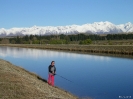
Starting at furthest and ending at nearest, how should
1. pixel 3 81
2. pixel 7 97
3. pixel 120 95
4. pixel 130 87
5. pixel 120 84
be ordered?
pixel 120 84 < pixel 130 87 < pixel 120 95 < pixel 3 81 < pixel 7 97

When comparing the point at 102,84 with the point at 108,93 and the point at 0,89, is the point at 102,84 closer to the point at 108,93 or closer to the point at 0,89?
the point at 108,93

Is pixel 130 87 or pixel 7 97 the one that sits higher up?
pixel 7 97

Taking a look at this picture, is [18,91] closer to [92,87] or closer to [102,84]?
[92,87]

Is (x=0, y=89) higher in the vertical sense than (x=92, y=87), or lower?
higher

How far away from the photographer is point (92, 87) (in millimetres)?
18656

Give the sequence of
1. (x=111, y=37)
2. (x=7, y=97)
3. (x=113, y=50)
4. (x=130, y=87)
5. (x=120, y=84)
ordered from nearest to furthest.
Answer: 1. (x=7, y=97)
2. (x=130, y=87)
3. (x=120, y=84)
4. (x=113, y=50)
5. (x=111, y=37)

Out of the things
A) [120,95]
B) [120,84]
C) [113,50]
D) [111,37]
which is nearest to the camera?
[120,95]

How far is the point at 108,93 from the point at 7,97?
8.19m

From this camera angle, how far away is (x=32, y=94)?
12195 millimetres

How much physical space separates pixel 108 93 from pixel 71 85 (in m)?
3.83

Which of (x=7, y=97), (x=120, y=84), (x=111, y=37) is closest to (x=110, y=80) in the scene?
(x=120, y=84)

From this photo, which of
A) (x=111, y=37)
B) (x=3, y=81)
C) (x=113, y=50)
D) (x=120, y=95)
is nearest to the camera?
(x=3, y=81)

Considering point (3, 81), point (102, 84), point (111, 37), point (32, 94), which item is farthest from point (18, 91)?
point (111, 37)

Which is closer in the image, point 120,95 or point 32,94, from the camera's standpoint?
point 32,94
